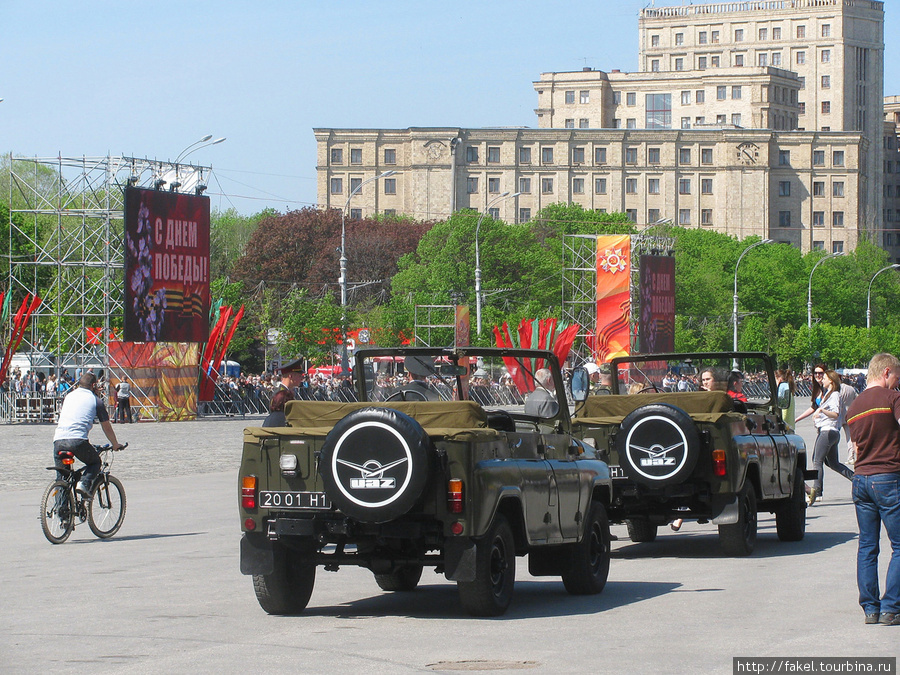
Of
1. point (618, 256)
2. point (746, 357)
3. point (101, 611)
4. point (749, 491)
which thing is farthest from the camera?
point (618, 256)

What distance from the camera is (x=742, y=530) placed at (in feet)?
44.2

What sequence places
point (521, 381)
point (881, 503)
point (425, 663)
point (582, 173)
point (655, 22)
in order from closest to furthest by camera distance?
1. point (425, 663)
2. point (881, 503)
3. point (521, 381)
4. point (582, 173)
5. point (655, 22)

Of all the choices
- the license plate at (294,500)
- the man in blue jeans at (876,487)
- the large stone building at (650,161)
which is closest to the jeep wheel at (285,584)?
the license plate at (294,500)

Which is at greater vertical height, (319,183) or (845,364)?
(319,183)

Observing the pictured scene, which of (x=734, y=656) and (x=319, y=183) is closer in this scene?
(x=734, y=656)

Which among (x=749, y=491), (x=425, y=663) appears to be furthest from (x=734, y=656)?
(x=749, y=491)

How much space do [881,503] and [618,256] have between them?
5534cm

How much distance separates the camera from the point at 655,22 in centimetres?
18662

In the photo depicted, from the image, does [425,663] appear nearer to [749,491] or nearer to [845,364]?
[749,491]

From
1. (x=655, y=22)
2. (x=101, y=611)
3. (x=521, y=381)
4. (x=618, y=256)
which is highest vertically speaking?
(x=655, y=22)

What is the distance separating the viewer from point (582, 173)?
154 metres

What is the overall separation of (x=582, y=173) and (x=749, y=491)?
464ft

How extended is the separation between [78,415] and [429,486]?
7.17 meters

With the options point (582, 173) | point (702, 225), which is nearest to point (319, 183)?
point (582, 173)
